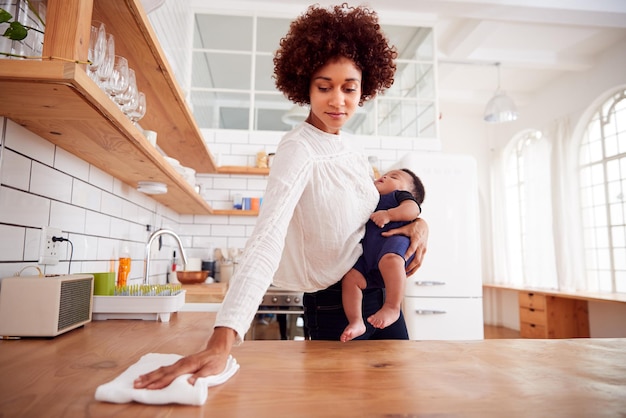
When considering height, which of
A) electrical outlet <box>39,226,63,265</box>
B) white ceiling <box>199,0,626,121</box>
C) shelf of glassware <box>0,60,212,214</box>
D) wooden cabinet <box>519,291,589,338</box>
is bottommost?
wooden cabinet <box>519,291,589,338</box>

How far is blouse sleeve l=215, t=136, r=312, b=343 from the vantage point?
74 cm

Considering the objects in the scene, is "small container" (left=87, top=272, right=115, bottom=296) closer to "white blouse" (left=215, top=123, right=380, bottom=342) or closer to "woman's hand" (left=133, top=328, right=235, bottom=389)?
"white blouse" (left=215, top=123, right=380, bottom=342)

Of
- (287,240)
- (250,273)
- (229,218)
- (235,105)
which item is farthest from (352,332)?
(235,105)

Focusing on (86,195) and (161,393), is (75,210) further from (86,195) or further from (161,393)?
(161,393)

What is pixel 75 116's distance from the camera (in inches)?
39.8

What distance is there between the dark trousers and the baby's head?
65cm

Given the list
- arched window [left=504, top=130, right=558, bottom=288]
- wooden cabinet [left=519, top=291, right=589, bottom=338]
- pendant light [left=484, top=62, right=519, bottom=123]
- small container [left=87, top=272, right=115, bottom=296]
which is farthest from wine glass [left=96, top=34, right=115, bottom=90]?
arched window [left=504, top=130, right=558, bottom=288]

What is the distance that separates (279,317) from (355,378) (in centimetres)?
234

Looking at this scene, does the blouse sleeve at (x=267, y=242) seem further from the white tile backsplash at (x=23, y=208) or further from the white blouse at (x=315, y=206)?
the white tile backsplash at (x=23, y=208)

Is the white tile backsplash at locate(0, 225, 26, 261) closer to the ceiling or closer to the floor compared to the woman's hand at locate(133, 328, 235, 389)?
closer to the ceiling

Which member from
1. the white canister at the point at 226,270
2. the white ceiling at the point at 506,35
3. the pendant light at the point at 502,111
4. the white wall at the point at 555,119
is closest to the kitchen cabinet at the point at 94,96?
the white canister at the point at 226,270

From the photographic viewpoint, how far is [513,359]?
83cm

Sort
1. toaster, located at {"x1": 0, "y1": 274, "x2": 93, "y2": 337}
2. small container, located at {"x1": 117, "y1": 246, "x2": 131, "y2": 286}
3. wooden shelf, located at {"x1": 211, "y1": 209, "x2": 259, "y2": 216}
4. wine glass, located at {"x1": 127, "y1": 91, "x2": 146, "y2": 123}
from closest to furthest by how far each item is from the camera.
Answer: toaster, located at {"x1": 0, "y1": 274, "x2": 93, "y2": 337}
wine glass, located at {"x1": 127, "y1": 91, "x2": 146, "y2": 123}
small container, located at {"x1": 117, "y1": 246, "x2": 131, "y2": 286}
wooden shelf, located at {"x1": 211, "y1": 209, "x2": 259, "y2": 216}

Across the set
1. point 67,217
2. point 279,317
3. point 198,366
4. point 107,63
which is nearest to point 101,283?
point 67,217
